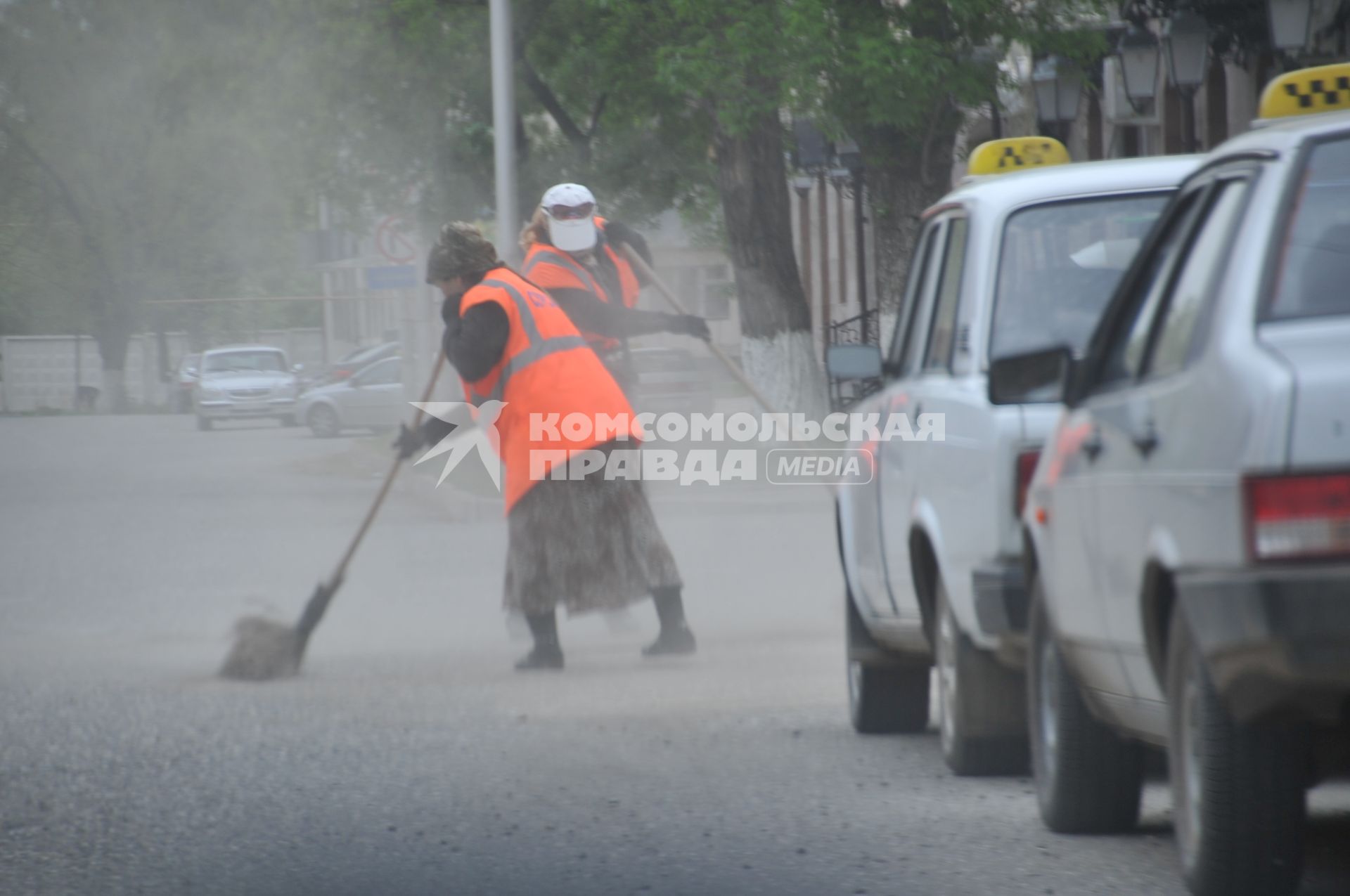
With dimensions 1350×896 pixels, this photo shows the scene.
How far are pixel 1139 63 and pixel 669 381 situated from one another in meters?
14.6

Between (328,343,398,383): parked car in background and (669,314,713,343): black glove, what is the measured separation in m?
26.0

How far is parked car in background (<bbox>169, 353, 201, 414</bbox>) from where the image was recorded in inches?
1615

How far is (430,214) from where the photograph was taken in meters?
27.2

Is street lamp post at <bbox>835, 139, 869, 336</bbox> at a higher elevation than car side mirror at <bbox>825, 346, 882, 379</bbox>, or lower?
higher

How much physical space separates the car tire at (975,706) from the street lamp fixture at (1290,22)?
7.68 meters

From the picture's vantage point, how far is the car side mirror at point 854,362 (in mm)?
6762

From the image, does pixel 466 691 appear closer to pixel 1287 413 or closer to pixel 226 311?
pixel 1287 413

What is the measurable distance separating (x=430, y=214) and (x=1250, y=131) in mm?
22974

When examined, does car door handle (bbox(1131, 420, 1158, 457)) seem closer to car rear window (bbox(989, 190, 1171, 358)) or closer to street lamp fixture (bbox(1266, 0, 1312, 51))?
car rear window (bbox(989, 190, 1171, 358))

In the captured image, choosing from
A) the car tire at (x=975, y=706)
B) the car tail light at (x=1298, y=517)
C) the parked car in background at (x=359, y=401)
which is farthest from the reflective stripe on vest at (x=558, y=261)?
the parked car in background at (x=359, y=401)

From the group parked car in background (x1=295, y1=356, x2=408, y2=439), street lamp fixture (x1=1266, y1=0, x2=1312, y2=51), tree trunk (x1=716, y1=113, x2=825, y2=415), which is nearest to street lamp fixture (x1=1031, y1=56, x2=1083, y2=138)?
tree trunk (x1=716, y1=113, x2=825, y2=415)

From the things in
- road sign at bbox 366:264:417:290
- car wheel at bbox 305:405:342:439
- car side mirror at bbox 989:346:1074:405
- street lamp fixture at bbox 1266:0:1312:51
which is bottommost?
car wheel at bbox 305:405:342:439

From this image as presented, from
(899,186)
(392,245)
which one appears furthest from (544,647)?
(392,245)

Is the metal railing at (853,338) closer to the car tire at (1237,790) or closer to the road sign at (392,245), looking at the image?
the road sign at (392,245)
